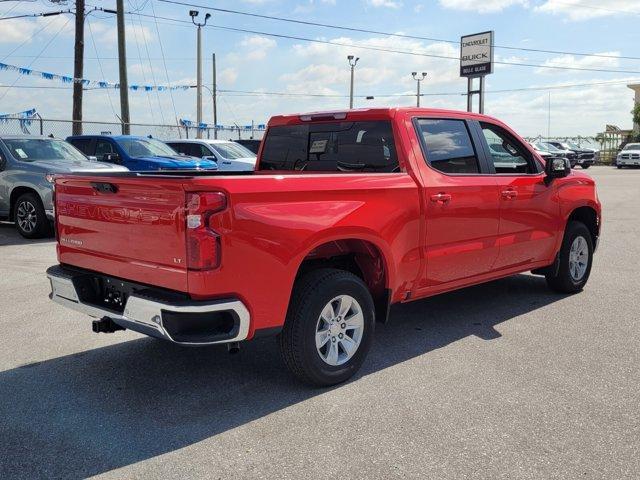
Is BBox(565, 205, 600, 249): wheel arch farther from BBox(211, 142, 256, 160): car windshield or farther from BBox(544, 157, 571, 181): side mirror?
BBox(211, 142, 256, 160): car windshield

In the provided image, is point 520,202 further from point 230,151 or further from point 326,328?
point 230,151

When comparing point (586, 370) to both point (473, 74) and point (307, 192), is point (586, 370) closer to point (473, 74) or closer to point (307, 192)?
point (307, 192)

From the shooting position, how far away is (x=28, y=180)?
10398 mm

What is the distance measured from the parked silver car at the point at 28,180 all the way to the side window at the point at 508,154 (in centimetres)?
687

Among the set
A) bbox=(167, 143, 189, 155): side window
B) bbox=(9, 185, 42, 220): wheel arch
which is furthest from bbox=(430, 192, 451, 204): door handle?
bbox=(167, 143, 189, 155): side window

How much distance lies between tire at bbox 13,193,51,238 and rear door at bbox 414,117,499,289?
7611 mm

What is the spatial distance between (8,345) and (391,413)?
127 inches

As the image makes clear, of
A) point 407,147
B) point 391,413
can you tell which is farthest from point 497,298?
point 391,413

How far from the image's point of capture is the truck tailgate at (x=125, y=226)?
3521 mm

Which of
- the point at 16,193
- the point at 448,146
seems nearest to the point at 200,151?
the point at 16,193

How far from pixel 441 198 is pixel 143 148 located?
34.7 ft

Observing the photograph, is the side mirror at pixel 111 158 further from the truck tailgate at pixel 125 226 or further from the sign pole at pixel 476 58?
the sign pole at pixel 476 58

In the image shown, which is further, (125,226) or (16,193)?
(16,193)

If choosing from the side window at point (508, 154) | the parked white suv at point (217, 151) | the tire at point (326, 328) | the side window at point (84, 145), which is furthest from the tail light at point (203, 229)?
the parked white suv at point (217, 151)
